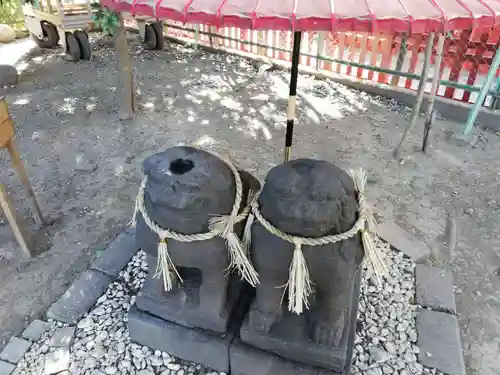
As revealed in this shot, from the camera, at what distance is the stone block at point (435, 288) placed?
95.3 inches

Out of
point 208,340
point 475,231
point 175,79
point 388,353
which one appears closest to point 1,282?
point 208,340

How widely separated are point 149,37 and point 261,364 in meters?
6.22

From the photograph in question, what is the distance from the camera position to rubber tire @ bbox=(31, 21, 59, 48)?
7.02 meters

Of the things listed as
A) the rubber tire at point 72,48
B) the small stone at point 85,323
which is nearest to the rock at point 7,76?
the rubber tire at point 72,48

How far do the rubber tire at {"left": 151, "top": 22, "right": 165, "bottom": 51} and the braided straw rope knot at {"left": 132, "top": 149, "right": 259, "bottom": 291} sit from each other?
5.66 metres

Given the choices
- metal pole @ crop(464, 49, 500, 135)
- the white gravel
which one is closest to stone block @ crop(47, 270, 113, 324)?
the white gravel

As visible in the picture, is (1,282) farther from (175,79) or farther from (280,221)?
(175,79)

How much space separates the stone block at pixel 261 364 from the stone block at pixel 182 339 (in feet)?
0.15

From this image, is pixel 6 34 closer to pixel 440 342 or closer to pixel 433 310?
pixel 433 310

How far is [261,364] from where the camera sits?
1.97 metres

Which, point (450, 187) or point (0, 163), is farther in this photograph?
point (0, 163)

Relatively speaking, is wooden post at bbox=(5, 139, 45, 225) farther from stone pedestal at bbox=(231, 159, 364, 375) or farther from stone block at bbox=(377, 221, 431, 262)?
stone block at bbox=(377, 221, 431, 262)

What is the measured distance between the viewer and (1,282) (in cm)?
273

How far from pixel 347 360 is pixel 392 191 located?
199 cm
